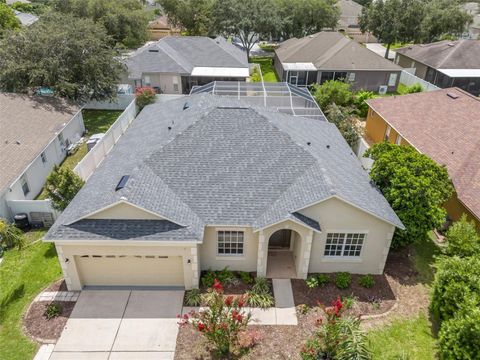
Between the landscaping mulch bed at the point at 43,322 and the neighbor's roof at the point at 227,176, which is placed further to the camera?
the neighbor's roof at the point at 227,176

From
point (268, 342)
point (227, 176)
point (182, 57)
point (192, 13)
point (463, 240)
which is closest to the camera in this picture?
point (268, 342)

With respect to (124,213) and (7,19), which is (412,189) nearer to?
(124,213)

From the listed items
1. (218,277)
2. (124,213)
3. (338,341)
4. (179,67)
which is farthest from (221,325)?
(179,67)

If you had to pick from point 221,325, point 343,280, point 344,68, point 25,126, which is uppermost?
point 344,68

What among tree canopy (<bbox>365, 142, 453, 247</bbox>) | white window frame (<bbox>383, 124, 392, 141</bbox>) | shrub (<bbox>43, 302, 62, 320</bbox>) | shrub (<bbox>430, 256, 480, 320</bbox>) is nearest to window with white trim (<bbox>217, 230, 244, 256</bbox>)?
shrub (<bbox>43, 302, 62, 320</bbox>)

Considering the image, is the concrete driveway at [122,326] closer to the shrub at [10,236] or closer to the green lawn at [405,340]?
the shrub at [10,236]

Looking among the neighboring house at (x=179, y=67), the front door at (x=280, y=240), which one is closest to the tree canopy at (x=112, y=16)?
the neighboring house at (x=179, y=67)
